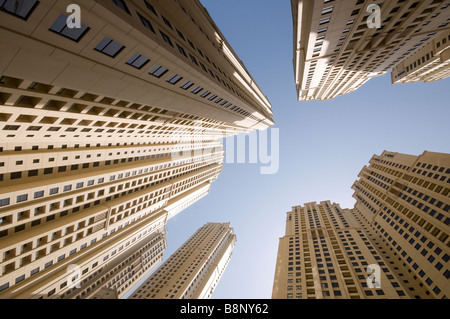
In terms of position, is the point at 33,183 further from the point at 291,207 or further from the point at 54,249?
the point at 291,207

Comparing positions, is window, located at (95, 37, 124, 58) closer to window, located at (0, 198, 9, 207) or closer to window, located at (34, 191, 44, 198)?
window, located at (0, 198, 9, 207)

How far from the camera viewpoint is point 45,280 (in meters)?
35.8

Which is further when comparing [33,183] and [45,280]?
[45,280]

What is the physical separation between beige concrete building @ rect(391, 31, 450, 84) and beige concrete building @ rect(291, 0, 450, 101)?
1834 cm

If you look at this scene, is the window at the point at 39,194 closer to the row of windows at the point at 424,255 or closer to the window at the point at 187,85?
the window at the point at 187,85

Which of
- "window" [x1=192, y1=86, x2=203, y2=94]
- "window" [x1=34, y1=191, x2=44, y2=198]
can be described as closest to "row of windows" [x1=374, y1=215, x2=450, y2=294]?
"window" [x1=192, y1=86, x2=203, y2=94]

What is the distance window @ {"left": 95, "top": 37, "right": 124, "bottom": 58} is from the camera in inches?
669

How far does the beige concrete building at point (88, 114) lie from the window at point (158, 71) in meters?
0.16

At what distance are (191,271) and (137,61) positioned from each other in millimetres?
99069

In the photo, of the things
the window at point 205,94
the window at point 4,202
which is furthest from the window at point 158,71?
the window at point 4,202

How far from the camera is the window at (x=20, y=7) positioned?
1165 cm

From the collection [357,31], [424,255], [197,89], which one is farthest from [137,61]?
[424,255]
